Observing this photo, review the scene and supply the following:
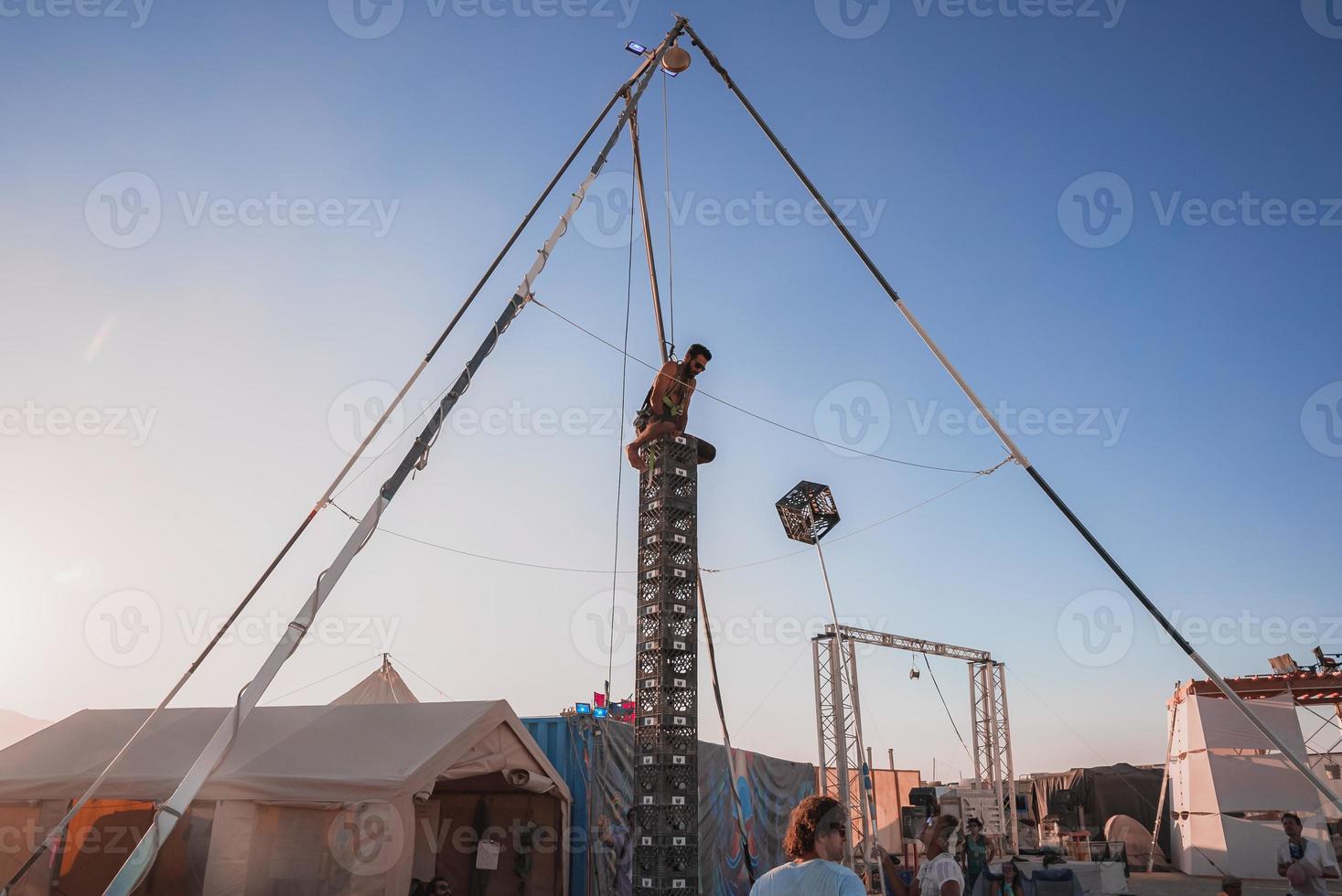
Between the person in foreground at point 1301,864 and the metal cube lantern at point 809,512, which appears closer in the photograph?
the person in foreground at point 1301,864

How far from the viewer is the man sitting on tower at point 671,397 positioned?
8.37 meters

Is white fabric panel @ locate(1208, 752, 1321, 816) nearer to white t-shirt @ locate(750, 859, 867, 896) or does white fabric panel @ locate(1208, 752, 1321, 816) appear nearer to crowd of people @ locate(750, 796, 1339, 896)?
crowd of people @ locate(750, 796, 1339, 896)

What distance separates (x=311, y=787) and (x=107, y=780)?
251cm

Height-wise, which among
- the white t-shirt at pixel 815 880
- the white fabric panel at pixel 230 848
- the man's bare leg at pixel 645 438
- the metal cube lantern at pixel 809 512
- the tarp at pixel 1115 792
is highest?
→ the metal cube lantern at pixel 809 512

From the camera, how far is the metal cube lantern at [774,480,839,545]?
17453 mm

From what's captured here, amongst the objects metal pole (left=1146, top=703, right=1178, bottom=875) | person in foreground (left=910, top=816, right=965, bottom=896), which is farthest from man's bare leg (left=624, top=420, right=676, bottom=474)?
metal pole (left=1146, top=703, right=1178, bottom=875)

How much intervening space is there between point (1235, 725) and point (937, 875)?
27104 mm

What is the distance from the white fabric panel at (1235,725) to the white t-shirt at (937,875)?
24.5 metres

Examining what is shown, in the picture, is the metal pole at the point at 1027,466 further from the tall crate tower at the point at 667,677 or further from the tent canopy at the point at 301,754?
the tent canopy at the point at 301,754

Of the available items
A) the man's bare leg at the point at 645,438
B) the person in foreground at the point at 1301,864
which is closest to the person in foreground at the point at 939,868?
the person in foreground at the point at 1301,864

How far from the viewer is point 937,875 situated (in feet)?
17.7

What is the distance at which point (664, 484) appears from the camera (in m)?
8.21

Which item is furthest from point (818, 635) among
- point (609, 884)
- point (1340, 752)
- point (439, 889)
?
point (1340, 752)

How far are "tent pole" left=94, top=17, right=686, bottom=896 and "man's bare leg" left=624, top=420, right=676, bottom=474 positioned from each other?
1.76 m
